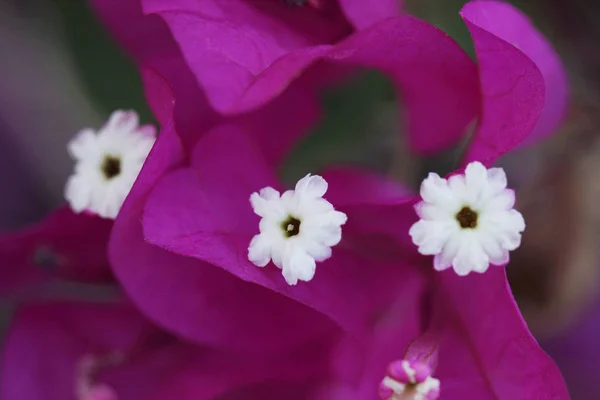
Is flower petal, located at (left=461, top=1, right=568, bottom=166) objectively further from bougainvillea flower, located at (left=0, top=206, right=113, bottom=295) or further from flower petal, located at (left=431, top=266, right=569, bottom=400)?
bougainvillea flower, located at (left=0, top=206, right=113, bottom=295)

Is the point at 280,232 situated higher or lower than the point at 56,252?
higher

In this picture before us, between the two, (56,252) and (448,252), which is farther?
(56,252)

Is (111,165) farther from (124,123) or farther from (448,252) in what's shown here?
(448,252)

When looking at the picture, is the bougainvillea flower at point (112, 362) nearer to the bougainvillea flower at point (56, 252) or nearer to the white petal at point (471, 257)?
the bougainvillea flower at point (56, 252)

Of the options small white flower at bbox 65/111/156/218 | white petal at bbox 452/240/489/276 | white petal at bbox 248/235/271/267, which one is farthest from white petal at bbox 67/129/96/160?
white petal at bbox 452/240/489/276

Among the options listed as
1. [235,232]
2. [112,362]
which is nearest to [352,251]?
[235,232]

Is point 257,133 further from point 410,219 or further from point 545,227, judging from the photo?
point 545,227

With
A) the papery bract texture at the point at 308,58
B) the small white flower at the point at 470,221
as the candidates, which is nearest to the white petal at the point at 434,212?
the small white flower at the point at 470,221
